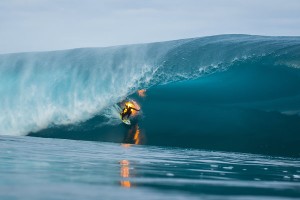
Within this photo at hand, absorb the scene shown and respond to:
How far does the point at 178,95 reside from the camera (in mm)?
18266

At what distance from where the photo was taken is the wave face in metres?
16.1

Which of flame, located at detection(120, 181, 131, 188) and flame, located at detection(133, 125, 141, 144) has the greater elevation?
flame, located at detection(133, 125, 141, 144)

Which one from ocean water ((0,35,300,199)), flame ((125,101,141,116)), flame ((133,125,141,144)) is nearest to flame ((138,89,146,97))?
ocean water ((0,35,300,199))

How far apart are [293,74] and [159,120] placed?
4.85m

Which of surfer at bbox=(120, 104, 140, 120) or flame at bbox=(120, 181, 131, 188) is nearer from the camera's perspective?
flame at bbox=(120, 181, 131, 188)

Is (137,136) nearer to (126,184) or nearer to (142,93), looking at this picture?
(142,93)

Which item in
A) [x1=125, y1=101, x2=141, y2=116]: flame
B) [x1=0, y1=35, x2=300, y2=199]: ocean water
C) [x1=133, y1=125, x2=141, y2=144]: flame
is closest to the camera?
[x1=0, y1=35, x2=300, y2=199]: ocean water

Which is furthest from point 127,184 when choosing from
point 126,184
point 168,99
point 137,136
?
point 168,99

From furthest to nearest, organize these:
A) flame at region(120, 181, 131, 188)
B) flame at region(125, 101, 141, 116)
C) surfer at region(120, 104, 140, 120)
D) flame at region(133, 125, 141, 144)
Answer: flame at region(125, 101, 141, 116)
surfer at region(120, 104, 140, 120)
flame at region(133, 125, 141, 144)
flame at region(120, 181, 131, 188)

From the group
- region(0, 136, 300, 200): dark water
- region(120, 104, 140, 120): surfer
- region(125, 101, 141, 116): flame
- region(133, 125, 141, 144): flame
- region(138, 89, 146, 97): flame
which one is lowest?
region(0, 136, 300, 200): dark water

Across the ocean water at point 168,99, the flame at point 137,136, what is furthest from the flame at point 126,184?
the flame at point 137,136

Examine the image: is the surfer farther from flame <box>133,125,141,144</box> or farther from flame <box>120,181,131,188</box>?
flame <box>120,181,131,188</box>

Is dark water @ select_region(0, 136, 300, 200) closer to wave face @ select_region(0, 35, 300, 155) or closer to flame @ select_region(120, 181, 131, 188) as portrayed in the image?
flame @ select_region(120, 181, 131, 188)

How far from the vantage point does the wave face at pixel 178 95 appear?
1608 centimetres
